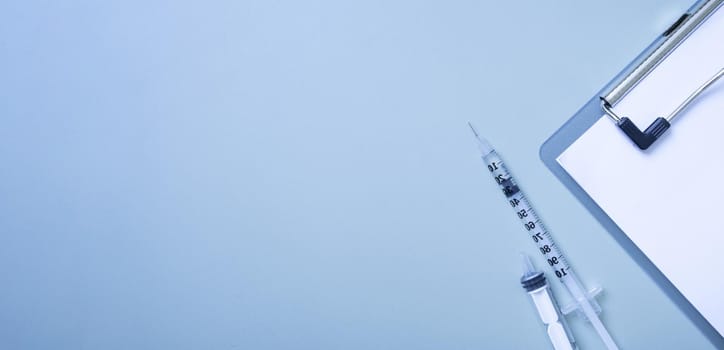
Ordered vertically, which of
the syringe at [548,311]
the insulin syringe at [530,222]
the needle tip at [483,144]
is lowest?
the syringe at [548,311]

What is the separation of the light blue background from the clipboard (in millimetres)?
25

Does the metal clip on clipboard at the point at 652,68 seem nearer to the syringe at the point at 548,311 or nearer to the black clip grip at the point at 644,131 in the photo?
the black clip grip at the point at 644,131

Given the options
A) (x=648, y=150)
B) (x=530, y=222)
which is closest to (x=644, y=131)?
(x=648, y=150)

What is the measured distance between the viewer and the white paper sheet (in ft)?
2.27

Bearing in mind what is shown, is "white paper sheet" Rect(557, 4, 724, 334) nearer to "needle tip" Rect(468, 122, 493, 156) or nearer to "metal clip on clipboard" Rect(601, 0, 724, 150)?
"metal clip on clipboard" Rect(601, 0, 724, 150)

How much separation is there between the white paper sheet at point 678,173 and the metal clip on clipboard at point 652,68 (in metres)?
0.01

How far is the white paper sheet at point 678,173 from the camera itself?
69 centimetres

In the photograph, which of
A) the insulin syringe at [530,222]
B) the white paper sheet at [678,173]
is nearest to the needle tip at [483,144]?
the insulin syringe at [530,222]

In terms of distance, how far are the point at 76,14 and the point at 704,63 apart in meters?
1.06

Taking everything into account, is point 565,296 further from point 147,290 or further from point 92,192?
point 92,192

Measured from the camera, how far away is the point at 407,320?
0.85m

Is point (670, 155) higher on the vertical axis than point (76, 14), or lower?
lower

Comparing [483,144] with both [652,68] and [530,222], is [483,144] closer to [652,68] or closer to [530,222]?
[530,222]

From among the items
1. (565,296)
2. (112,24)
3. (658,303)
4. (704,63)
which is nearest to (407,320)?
(565,296)
